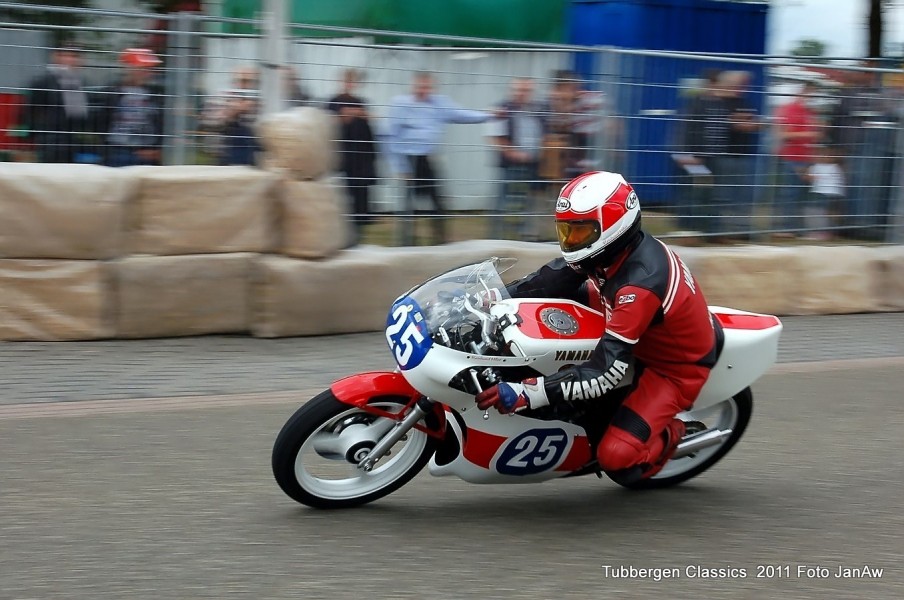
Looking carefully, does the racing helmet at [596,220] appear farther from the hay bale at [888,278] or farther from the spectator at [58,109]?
the hay bale at [888,278]

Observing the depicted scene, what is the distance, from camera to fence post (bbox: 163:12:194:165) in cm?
A: 823

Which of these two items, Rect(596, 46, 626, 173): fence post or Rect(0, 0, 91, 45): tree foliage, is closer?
Rect(0, 0, 91, 45): tree foliage

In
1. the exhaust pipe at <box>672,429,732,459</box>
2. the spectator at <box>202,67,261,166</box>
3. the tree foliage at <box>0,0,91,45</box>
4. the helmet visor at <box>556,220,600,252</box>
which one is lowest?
the exhaust pipe at <box>672,429,732,459</box>

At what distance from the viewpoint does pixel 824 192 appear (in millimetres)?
10078

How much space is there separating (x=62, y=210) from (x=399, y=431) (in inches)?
157

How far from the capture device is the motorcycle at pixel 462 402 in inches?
178

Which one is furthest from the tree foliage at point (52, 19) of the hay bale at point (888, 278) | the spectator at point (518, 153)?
the hay bale at point (888, 278)

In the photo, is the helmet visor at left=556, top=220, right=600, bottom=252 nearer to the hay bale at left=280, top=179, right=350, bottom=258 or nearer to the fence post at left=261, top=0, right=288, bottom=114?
the hay bale at left=280, top=179, right=350, bottom=258

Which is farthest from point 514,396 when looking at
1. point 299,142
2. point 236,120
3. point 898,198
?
point 898,198

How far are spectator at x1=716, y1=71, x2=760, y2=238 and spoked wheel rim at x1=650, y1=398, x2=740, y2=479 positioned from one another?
4.52 meters

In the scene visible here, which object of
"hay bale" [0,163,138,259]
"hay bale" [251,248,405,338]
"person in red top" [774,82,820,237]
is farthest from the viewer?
"person in red top" [774,82,820,237]

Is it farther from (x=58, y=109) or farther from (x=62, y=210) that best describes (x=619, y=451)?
(x=58, y=109)

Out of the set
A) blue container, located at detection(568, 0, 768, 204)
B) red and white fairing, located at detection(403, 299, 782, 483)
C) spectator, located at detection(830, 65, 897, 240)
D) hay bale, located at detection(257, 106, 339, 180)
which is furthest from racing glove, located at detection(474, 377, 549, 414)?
spectator, located at detection(830, 65, 897, 240)

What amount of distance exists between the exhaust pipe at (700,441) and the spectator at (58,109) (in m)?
4.95
